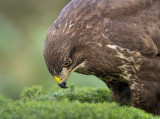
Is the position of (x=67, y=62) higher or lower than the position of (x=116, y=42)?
higher

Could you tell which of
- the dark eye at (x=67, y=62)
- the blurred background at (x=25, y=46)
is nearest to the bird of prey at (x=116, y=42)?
the dark eye at (x=67, y=62)

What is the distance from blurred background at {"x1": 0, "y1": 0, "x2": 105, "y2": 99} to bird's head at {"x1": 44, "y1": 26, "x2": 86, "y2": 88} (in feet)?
13.2

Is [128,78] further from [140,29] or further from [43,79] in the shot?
[43,79]

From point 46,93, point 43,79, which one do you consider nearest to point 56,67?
point 46,93

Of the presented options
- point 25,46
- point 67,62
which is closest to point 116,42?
point 67,62

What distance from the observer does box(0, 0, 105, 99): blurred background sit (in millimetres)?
9477

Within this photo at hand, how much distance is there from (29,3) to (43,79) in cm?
364

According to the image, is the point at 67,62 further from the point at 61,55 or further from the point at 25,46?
the point at 25,46

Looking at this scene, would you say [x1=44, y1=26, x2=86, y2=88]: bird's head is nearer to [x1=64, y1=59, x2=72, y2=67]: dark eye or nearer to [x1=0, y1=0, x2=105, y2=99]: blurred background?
[x1=64, y1=59, x2=72, y2=67]: dark eye

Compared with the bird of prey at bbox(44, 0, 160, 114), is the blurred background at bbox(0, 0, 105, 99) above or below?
below

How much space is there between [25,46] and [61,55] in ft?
20.6

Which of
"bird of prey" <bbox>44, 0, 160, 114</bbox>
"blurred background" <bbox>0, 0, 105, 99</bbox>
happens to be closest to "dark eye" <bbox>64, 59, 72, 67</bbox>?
"bird of prey" <bbox>44, 0, 160, 114</bbox>

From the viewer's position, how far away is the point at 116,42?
4.77 m

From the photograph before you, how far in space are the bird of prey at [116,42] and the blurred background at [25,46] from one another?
3.97 m
